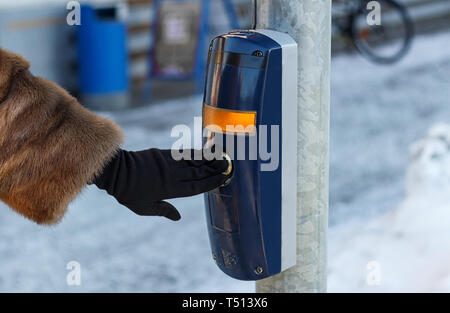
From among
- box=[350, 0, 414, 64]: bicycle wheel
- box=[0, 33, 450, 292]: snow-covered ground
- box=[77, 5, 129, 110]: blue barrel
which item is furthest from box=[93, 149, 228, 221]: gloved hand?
box=[350, 0, 414, 64]: bicycle wheel

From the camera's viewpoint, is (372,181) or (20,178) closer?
(20,178)

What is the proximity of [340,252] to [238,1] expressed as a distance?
4747 millimetres

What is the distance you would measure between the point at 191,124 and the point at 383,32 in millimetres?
2700

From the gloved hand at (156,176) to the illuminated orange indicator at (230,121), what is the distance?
0.09m

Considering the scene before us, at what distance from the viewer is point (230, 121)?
2004 mm

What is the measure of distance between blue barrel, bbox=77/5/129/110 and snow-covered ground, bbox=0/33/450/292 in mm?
788

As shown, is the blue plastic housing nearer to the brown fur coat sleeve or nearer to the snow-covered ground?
the brown fur coat sleeve

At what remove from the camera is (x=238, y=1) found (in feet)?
26.1

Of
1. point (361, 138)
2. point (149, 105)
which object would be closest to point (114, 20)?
point (149, 105)

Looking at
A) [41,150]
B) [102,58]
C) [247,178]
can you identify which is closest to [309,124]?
[247,178]

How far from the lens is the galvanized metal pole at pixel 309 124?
6.76ft

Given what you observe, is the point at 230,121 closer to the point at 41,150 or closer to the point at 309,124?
the point at 309,124

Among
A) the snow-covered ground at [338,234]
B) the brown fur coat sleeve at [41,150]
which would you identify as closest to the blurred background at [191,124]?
the snow-covered ground at [338,234]
